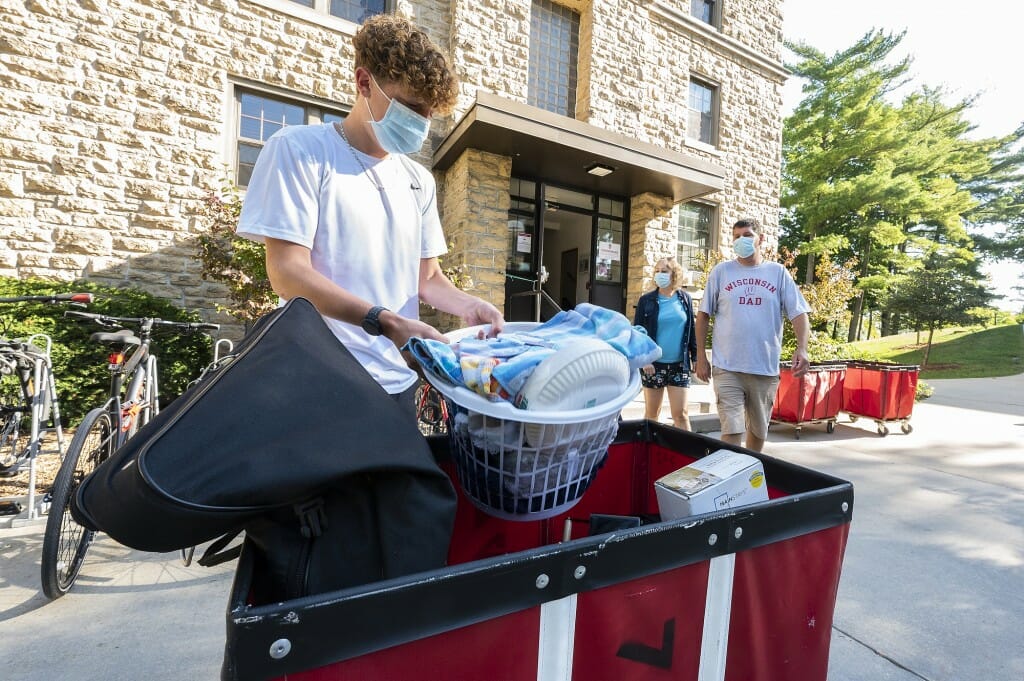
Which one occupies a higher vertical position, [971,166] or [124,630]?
[971,166]

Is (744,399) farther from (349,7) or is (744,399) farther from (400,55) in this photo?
(349,7)

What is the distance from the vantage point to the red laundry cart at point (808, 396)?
5781 mm

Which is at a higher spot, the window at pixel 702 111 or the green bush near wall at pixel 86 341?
the window at pixel 702 111

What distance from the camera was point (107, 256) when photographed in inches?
238

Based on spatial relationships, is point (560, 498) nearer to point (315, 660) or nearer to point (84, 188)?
point (315, 660)

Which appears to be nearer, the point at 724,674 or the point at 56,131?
the point at 724,674

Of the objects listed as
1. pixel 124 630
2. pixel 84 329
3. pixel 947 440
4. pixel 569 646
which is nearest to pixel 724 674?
pixel 569 646

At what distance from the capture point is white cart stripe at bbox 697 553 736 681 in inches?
38.1

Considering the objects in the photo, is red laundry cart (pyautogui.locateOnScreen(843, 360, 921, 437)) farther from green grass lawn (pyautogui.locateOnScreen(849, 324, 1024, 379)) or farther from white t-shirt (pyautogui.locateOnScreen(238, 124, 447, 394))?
green grass lawn (pyautogui.locateOnScreen(849, 324, 1024, 379))

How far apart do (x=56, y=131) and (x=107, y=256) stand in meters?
1.49

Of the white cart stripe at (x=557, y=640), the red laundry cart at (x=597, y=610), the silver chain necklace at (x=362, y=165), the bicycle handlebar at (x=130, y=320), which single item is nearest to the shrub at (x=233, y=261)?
the bicycle handlebar at (x=130, y=320)

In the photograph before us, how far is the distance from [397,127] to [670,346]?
12.5 feet

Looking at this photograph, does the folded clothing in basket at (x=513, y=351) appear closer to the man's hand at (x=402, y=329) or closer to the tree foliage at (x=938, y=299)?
the man's hand at (x=402, y=329)

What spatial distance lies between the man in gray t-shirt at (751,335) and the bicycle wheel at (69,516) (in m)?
4.00
